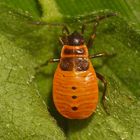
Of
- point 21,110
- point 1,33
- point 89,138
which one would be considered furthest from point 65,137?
point 1,33

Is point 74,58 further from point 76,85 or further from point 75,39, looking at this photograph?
point 76,85

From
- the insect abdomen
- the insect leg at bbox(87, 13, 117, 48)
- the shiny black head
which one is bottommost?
the insect abdomen

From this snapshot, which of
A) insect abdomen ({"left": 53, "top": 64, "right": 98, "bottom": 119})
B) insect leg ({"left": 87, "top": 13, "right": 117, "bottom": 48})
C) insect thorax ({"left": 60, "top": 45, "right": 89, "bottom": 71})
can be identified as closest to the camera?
insect leg ({"left": 87, "top": 13, "right": 117, "bottom": 48})

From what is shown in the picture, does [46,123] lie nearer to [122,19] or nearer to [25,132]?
[25,132]

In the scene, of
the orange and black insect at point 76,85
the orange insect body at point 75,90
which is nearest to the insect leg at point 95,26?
the orange and black insect at point 76,85

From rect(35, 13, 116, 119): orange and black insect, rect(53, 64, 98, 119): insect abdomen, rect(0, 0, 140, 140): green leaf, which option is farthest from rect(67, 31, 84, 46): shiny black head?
rect(53, 64, 98, 119): insect abdomen

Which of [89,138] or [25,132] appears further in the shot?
[89,138]

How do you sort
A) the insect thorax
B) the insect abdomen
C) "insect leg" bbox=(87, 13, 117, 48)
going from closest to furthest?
"insect leg" bbox=(87, 13, 117, 48)
the insect abdomen
the insect thorax

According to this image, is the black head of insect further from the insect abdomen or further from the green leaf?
the insect abdomen

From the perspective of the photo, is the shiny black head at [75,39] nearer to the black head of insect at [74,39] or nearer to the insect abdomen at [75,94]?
the black head of insect at [74,39]
